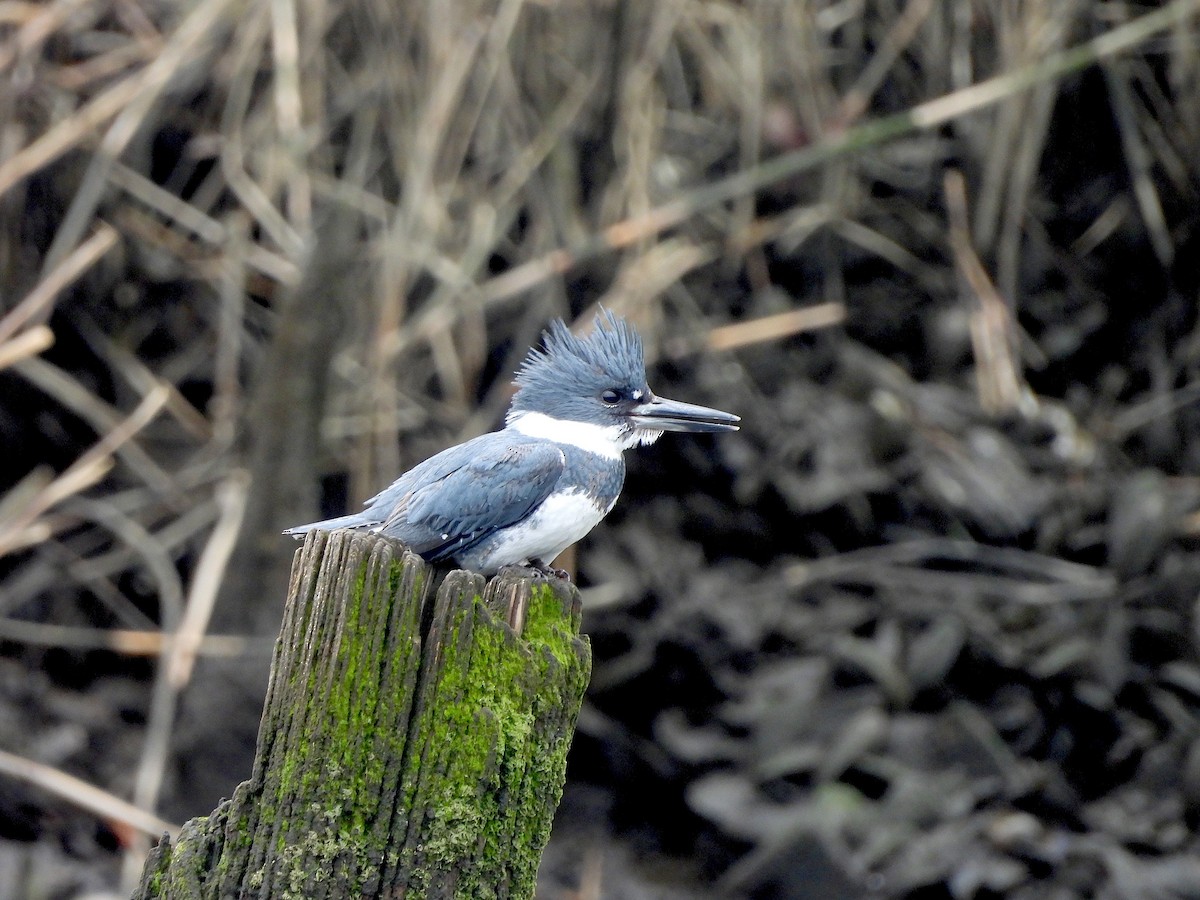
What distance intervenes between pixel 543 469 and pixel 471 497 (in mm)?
183

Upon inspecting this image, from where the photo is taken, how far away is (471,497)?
115 inches

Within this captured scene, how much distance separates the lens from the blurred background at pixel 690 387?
485 cm

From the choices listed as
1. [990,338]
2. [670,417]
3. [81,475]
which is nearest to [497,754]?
[670,417]

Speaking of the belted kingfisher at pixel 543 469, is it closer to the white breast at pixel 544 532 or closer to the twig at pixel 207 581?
the white breast at pixel 544 532

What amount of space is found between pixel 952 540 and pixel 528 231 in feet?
6.38

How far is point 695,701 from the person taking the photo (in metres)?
5.18

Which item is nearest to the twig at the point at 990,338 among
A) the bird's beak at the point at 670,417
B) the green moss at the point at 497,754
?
the bird's beak at the point at 670,417

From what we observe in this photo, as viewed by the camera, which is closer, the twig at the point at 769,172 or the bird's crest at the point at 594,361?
the bird's crest at the point at 594,361

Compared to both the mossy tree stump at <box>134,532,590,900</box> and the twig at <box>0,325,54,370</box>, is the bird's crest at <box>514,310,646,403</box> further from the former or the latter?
the twig at <box>0,325,54,370</box>

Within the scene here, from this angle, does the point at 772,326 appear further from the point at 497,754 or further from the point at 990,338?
the point at 497,754

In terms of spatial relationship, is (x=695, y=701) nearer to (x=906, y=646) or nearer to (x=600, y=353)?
(x=906, y=646)

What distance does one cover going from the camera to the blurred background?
4.85 metres

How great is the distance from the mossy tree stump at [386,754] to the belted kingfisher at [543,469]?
2.36ft

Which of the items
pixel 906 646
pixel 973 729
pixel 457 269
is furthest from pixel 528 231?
pixel 973 729
